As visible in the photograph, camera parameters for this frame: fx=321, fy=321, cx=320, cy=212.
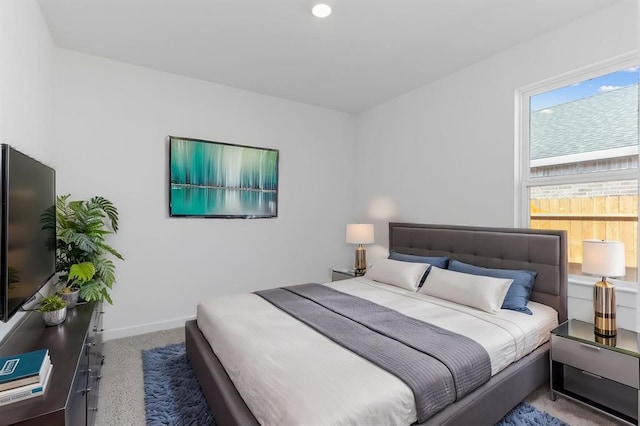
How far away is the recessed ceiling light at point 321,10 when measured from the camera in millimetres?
2363

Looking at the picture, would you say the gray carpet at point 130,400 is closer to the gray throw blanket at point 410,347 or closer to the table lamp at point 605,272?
the table lamp at point 605,272

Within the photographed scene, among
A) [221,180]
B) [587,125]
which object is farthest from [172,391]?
[587,125]

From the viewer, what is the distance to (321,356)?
1.67m

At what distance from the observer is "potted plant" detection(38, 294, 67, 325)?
1.90 metres

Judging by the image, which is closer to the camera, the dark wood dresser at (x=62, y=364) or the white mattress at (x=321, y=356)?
the dark wood dresser at (x=62, y=364)

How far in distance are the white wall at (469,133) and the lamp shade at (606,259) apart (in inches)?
22.4

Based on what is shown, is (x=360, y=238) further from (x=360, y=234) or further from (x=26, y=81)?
(x=26, y=81)

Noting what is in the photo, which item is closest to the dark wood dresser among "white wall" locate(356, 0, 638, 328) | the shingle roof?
"white wall" locate(356, 0, 638, 328)

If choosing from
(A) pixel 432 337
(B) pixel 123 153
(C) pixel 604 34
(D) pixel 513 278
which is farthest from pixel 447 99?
(B) pixel 123 153

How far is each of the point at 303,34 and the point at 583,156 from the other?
8.39ft

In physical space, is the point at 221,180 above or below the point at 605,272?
above

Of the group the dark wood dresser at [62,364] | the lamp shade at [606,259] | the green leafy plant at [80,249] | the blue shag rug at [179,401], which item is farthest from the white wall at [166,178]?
the lamp shade at [606,259]

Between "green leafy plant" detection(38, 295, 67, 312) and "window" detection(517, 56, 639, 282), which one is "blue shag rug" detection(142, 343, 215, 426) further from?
"window" detection(517, 56, 639, 282)

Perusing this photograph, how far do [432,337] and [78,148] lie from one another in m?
3.50
